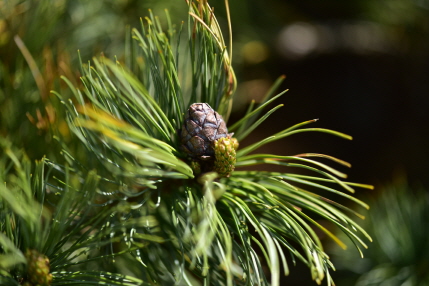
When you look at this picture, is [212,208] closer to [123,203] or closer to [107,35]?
[123,203]

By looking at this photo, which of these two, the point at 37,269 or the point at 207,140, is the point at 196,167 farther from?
the point at 37,269

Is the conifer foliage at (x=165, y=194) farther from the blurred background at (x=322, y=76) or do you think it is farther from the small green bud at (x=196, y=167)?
the blurred background at (x=322, y=76)

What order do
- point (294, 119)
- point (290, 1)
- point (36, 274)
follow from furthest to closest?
point (294, 119), point (290, 1), point (36, 274)

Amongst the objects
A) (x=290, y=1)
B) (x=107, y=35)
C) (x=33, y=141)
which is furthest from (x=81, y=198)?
(x=290, y=1)

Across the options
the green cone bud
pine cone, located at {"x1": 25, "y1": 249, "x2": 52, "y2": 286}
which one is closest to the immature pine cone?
the green cone bud

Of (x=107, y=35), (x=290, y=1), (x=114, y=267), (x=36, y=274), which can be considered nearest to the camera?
(x=36, y=274)

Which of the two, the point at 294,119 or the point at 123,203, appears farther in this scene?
the point at 294,119

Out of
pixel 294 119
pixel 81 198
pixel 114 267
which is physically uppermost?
pixel 81 198
